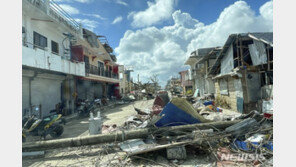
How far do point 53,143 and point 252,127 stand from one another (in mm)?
6887

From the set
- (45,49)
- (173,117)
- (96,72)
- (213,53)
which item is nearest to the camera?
(173,117)

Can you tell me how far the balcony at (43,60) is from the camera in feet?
27.4

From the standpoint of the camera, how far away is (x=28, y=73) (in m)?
9.85

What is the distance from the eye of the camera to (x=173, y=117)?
579 cm

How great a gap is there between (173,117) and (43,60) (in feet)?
29.5

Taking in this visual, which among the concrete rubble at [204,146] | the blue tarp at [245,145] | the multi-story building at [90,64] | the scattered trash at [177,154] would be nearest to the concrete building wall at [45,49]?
the multi-story building at [90,64]

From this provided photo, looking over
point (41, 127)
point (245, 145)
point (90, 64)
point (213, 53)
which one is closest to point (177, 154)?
point (245, 145)

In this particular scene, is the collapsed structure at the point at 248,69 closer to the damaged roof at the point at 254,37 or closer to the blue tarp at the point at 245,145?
the damaged roof at the point at 254,37

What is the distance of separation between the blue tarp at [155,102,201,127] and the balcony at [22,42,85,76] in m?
8.12

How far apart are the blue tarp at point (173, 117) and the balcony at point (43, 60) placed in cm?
812

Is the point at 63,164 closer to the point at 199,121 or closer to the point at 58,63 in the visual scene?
the point at 199,121

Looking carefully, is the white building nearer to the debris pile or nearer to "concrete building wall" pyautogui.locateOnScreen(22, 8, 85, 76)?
"concrete building wall" pyautogui.locateOnScreen(22, 8, 85, 76)

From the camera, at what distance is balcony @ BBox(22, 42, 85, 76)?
836 centimetres

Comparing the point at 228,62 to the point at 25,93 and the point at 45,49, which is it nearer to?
the point at 45,49
